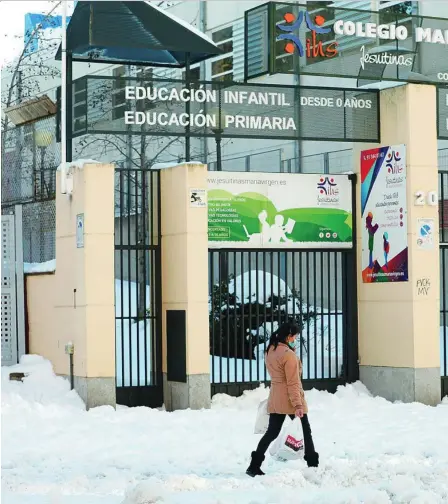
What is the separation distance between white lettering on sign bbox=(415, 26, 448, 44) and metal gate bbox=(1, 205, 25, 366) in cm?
678

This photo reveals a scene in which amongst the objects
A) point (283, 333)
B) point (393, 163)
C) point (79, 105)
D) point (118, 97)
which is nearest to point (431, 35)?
point (393, 163)

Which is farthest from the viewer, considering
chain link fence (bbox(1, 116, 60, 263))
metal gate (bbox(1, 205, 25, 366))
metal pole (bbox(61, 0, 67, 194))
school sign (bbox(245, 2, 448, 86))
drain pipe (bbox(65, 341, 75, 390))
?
chain link fence (bbox(1, 116, 60, 263))

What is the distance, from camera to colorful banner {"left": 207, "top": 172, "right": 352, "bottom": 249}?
1861cm

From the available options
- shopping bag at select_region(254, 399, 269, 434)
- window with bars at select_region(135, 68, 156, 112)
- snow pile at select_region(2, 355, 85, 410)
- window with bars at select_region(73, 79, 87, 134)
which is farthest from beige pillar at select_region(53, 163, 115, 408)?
shopping bag at select_region(254, 399, 269, 434)

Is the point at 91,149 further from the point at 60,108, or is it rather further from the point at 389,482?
the point at 389,482

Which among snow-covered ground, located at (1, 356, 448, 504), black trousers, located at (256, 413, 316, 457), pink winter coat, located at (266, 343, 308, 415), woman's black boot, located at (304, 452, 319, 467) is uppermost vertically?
pink winter coat, located at (266, 343, 308, 415)

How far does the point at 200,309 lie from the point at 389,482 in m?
7.10

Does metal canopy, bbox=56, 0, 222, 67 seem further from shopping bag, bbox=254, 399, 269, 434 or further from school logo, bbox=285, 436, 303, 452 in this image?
school logo, bbox=285, 436, 303, 452

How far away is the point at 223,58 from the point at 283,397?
26.4 m

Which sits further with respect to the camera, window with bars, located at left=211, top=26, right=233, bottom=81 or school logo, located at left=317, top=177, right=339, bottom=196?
window with bars, located at left=211, top=26, right=233, bottom=81

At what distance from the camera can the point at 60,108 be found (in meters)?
19.0

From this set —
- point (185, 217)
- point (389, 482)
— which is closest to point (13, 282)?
point (185, 217)

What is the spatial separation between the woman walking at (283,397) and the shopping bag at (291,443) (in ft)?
0.18

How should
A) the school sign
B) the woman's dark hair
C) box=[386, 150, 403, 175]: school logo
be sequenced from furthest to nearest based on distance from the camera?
box=[386, 150, 403, 175]: school logo → the school sign → the woman's dark hair
